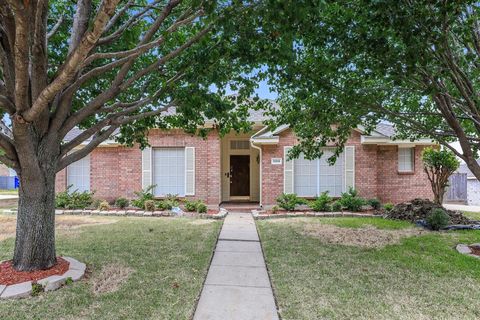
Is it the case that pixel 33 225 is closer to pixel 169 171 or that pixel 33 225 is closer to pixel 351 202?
pixel 169 171

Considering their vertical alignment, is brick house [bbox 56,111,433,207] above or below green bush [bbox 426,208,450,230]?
above

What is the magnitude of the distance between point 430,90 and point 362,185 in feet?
27.4

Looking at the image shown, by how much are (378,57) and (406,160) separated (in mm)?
10196

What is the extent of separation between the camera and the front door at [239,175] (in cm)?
1482

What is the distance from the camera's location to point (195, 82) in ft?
15.9

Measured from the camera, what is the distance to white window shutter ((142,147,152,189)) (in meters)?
12.6

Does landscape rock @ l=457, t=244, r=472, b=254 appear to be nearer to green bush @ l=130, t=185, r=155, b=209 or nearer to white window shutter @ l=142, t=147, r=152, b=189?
green bush @ l=130, t=185, r=155, b=209

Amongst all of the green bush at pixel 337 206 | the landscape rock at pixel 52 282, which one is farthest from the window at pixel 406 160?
the landscape rock at pixel 52 282

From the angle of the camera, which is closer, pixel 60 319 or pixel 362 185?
pixel 60 319

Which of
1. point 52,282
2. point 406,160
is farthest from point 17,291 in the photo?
point 406,160

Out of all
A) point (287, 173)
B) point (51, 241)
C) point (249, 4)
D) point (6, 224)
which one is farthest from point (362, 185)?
point (6, 224)

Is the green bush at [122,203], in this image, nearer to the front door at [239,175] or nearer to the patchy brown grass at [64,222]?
the patchy brown grass at [64,222]

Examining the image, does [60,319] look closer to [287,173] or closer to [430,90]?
[430,90]

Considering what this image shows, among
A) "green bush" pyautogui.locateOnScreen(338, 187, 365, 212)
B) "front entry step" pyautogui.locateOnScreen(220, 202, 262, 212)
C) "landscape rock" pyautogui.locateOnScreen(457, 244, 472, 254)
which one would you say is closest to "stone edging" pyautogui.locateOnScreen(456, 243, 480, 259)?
"landscape rock" pyautogui.locateOnScreen(457, 244, 472, 254)
